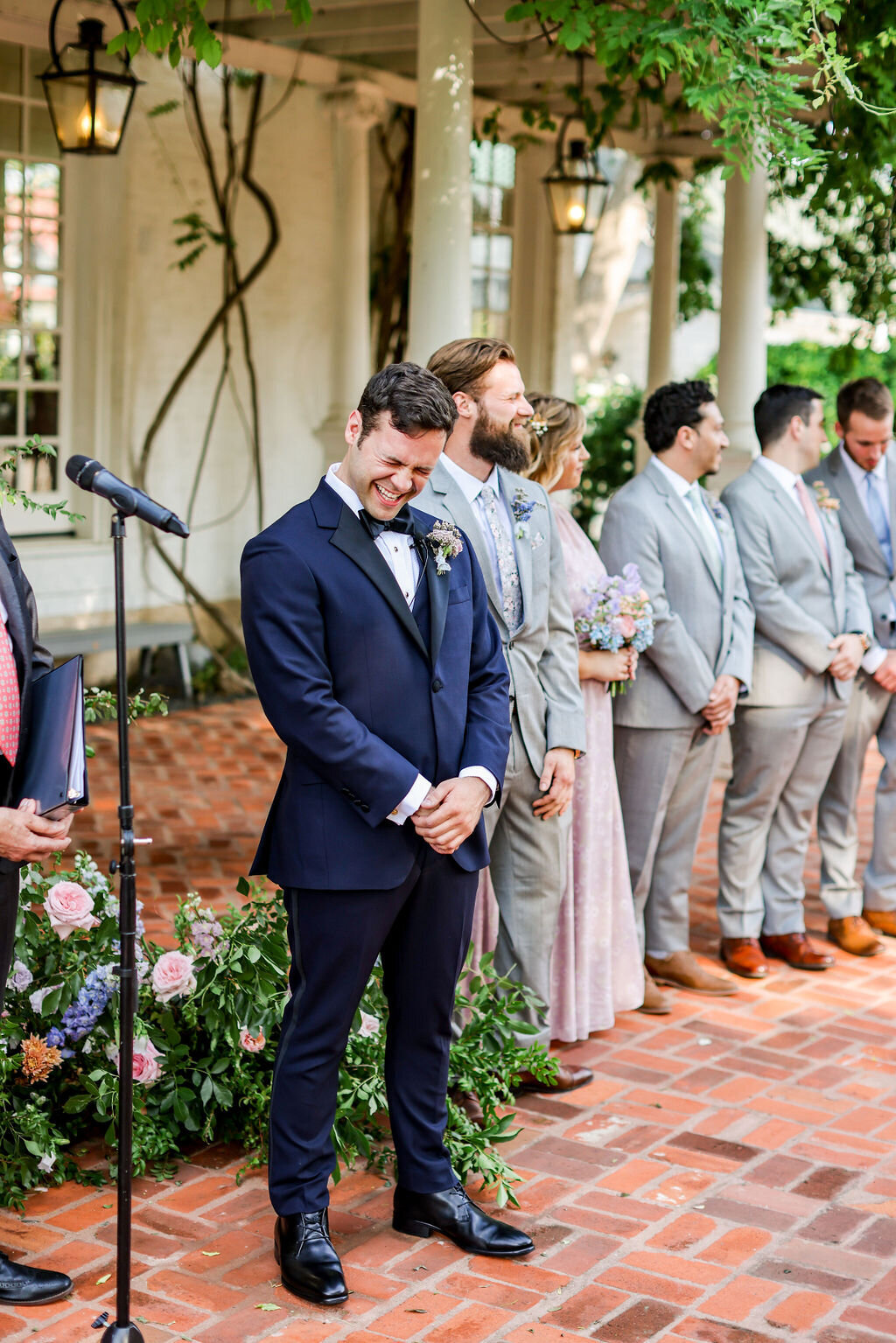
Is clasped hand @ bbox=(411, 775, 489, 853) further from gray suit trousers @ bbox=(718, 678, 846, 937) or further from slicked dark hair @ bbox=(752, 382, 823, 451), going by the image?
slicked dark hair @ bbox=(752, 382, 823, 451)

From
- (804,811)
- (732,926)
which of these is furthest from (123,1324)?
(804,811)

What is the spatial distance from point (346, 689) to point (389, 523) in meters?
0.38

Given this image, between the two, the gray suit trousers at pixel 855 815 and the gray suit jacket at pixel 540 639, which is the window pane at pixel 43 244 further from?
the gray suit jacket at pixel 540 639

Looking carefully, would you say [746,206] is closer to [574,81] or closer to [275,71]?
[574,81]

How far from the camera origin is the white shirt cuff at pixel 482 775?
11.2 feet

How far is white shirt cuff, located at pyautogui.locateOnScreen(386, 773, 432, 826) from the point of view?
326 centimetres

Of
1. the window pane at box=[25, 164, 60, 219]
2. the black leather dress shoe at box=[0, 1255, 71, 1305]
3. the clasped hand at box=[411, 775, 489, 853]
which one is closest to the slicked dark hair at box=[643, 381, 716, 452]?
the clasped hand at box=[411, 775, 489, 853]

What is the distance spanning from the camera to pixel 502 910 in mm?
4578

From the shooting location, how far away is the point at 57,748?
304 centimetres

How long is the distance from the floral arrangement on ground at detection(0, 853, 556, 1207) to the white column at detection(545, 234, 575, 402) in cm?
944

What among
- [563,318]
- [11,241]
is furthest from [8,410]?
[563,318]

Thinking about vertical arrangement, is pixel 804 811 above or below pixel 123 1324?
above

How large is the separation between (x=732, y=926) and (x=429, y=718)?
2.81 meters

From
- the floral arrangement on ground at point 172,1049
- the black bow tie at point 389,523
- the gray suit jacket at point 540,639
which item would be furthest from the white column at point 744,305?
the black bow tie at point 389,523
